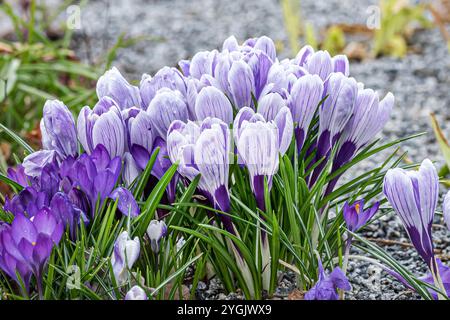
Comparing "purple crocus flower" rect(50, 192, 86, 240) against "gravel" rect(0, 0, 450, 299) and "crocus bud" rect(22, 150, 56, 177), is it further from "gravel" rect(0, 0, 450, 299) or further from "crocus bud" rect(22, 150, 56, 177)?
"gravel" rect(0, 0, 450, 299)

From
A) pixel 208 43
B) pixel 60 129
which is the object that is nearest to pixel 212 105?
pixel 60 129

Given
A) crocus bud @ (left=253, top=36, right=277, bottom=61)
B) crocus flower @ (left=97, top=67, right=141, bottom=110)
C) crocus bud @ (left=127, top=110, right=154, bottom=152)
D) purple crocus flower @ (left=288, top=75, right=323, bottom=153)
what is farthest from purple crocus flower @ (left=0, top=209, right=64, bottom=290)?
crocus bud @ (left=253, top=36, right=277, bottom=61)

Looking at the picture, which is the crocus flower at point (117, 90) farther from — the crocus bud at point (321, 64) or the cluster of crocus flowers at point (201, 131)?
the crocus bud at point (321, 64)

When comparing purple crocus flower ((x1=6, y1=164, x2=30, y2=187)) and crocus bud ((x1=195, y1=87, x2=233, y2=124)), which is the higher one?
crocus bud ((x1=195, y1=87, x2=233, y2=124))

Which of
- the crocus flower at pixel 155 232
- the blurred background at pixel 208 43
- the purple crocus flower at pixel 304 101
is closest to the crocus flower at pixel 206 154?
the crocus flower at pixel 155 232
